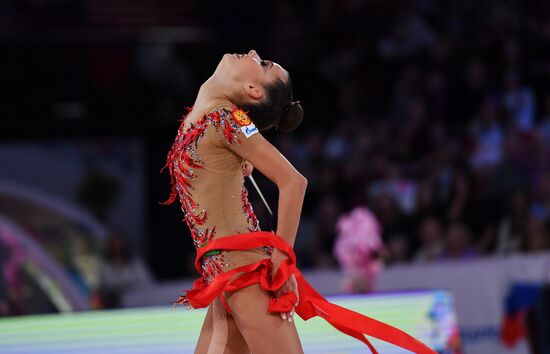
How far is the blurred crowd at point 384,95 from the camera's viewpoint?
8211mm

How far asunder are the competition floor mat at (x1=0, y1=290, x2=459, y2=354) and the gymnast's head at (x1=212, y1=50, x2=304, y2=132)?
1.95 meters

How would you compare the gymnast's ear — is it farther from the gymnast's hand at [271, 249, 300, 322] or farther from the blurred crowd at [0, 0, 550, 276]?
the blurred crowd at [0, 0, 550, 276]

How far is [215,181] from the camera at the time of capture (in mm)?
3156

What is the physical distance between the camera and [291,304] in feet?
10.2

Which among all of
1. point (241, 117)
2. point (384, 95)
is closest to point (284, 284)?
point (241, 117)

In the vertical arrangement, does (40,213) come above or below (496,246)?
above

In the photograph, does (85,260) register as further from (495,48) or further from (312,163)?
(495,48)

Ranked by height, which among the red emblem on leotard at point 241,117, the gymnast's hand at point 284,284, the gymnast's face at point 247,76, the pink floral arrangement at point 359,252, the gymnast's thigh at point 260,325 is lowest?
the gymnast's thigh at point 260,325

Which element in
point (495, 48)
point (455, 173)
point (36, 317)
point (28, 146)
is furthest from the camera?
point (28, 146)

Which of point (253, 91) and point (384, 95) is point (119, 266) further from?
point (253, 91)

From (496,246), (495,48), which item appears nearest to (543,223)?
(496,246)

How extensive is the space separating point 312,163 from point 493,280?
285 centimetres

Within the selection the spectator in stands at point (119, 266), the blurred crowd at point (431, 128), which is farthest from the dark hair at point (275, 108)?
the spectator in stands at point (119, 266)

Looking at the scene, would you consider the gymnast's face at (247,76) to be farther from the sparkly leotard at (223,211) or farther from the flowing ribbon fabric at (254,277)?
the flowing ribbon fabric at (254,277)
